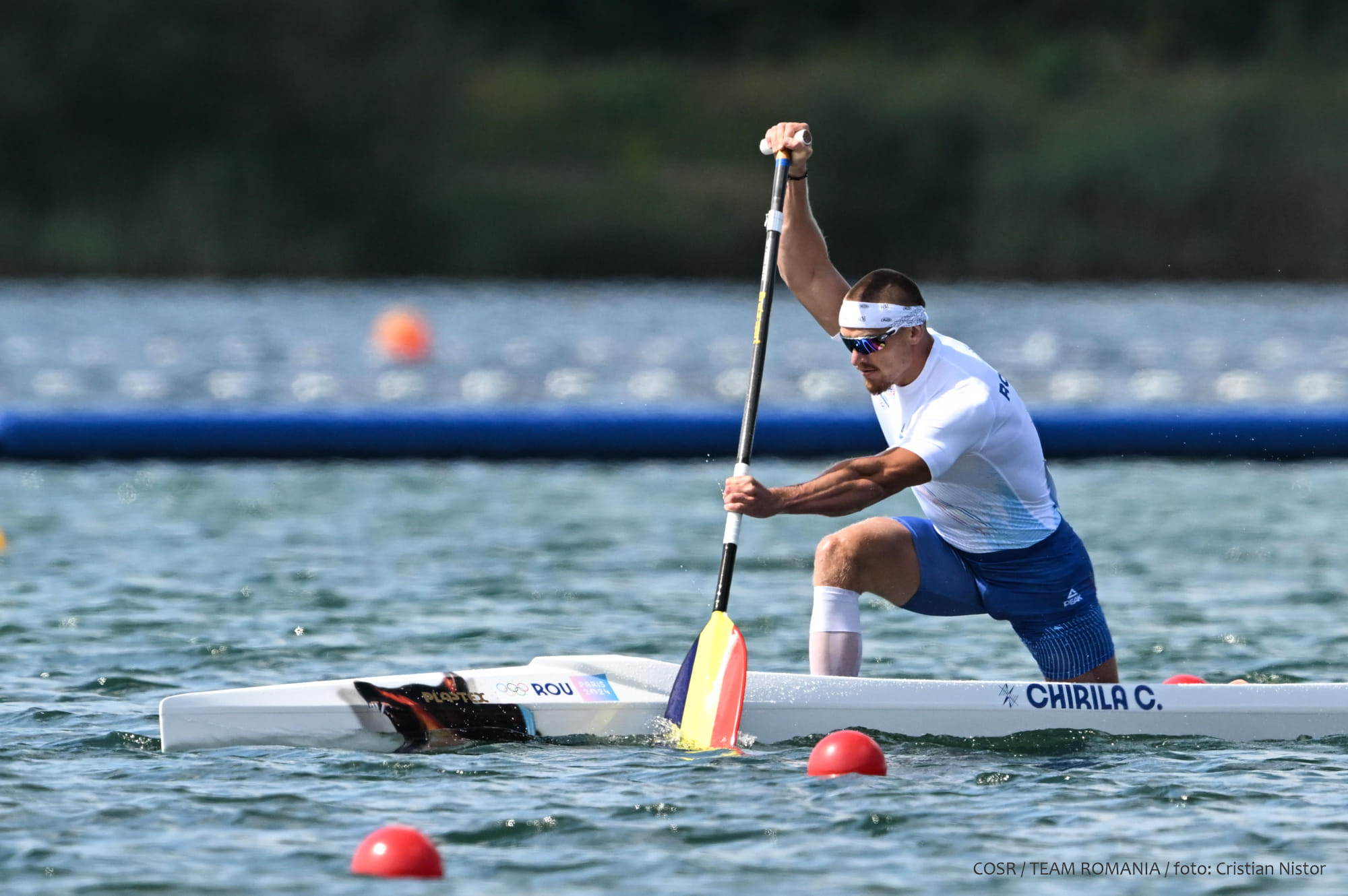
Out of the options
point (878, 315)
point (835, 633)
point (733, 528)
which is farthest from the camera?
point (733, 528)

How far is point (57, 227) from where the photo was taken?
39969 millimetres

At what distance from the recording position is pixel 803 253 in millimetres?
7355

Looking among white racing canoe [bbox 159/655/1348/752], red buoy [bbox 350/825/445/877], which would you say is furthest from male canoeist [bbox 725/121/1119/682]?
red buoy [bbox 350/825/445/877]

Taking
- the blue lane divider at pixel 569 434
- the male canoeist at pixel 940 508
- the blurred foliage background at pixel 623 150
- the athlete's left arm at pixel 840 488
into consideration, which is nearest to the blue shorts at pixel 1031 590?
the male canoeist at pixel 940 508

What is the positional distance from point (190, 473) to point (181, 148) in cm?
3024

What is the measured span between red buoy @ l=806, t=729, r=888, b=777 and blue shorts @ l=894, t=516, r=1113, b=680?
0.77m

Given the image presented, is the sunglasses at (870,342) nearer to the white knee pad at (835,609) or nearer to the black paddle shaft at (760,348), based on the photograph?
the black paddle shaft at (760,348)

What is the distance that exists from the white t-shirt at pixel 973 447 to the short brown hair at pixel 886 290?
0.78 ft

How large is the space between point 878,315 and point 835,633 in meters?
1.05

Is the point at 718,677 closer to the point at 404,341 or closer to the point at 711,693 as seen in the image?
the point at 711,693

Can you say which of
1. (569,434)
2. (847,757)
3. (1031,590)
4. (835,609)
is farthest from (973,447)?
(569,434)

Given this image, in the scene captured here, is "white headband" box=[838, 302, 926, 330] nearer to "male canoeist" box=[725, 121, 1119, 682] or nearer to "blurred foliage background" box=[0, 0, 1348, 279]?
"male canoeist" box=[725, 121, 1119, 682]

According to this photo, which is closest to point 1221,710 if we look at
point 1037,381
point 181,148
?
point 1037,381

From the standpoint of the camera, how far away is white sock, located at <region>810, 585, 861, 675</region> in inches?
267
